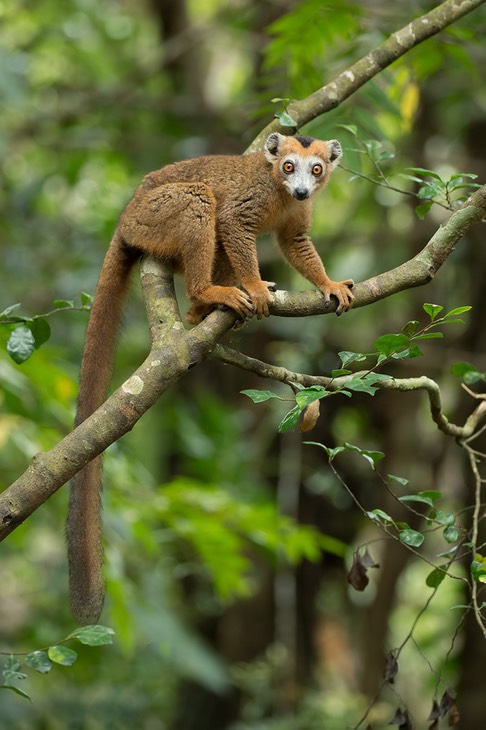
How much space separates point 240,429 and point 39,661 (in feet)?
17.3

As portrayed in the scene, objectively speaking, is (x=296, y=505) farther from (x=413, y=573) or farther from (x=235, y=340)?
(x=235, y=340)

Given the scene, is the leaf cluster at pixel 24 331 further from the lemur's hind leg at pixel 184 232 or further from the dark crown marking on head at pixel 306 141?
the dark crown marking on head at pixel 306 141

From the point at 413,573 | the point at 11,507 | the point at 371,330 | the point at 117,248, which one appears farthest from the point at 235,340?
the point at 413,573

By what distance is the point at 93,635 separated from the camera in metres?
2.75

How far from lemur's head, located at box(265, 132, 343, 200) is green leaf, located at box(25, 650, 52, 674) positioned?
2245mm

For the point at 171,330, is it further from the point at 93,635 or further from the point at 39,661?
the point at 39,661

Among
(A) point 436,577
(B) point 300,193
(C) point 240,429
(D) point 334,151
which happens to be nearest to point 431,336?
(A) point 436,577

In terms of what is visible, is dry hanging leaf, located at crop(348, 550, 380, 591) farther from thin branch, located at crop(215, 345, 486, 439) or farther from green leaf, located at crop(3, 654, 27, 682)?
green leaf, located at crop(3, 654, 27, 682)

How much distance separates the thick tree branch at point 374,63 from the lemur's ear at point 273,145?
0.20 meters

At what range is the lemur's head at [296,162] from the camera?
4.10 meters

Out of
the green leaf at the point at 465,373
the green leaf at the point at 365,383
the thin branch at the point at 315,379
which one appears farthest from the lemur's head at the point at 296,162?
the green leaf at the point at 365,383

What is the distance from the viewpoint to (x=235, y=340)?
3.83 metres

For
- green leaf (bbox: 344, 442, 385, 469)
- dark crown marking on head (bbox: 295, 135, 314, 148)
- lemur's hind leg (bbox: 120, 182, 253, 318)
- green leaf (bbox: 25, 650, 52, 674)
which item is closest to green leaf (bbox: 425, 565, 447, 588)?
green leaf (bbox: 344, 442, 385, 469)

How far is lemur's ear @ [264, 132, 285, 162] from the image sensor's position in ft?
13.3
